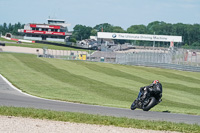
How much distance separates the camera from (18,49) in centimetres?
9394

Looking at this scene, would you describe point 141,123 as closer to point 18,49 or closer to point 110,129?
point 110,129

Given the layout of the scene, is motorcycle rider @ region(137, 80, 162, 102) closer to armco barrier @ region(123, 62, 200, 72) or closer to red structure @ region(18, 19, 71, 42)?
armco barrier @ region(123, 62, 200, 72)

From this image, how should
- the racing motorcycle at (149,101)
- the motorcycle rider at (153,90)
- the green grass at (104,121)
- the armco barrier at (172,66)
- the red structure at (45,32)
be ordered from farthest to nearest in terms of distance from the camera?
the red structure at (45,32) → the armco barrier at (172,66) → the racing motorcycle at (149,101) → the motorcycle rider at (153,90) → the green grass at (104,121)

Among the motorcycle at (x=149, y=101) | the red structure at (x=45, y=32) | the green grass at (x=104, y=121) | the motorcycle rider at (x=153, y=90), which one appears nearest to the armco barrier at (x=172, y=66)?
the motorcycle at (x=149, y=101)

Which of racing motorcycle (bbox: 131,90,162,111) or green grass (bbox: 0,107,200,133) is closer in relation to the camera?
green grass (bbox: 0,107,200,133)

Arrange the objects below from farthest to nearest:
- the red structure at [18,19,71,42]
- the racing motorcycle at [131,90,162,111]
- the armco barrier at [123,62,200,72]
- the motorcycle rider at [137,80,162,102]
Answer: the red structure at [18,19,71,42]
the armco barrier at [123,62,200,72]
the racing motorcycle at [131,90,162,111]
the motorcycle rider at [137,80,162,102]

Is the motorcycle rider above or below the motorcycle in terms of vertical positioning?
above

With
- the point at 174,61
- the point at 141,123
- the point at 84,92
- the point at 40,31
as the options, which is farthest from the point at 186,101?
the point at 40,31

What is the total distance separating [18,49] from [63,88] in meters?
70.0

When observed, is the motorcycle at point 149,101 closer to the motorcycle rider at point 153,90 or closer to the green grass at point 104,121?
the motorcycle rider at point 153,90

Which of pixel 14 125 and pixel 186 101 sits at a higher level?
pixel 14 125

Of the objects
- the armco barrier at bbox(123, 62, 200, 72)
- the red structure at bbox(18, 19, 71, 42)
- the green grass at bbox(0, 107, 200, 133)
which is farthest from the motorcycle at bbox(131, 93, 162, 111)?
the red structure at bbox(18, 19, 71, 42)

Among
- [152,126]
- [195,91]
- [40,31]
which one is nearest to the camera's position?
[152,126]

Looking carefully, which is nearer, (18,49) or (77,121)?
(77,121)
